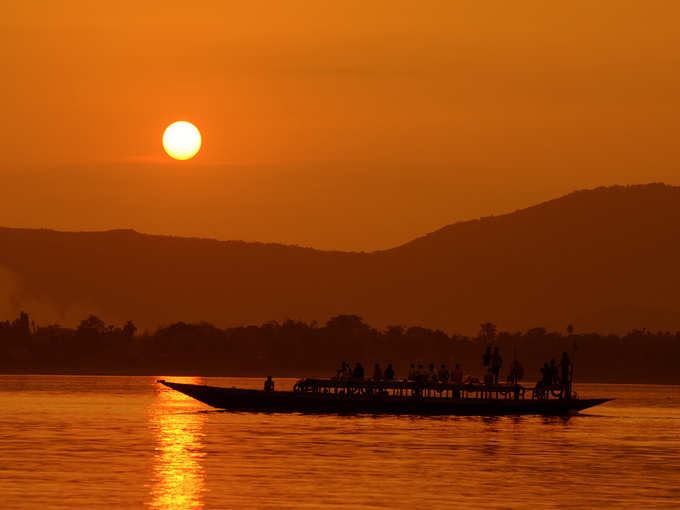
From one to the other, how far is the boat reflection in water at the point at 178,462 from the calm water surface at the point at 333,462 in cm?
8

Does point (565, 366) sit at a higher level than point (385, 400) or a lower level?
higher

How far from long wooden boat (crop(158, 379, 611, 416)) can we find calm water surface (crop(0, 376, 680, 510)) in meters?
1.20

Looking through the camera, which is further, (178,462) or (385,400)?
(385,400)

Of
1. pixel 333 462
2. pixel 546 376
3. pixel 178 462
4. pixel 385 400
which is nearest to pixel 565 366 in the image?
pixel 546 376

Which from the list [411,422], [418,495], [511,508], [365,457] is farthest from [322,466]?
[411,422]

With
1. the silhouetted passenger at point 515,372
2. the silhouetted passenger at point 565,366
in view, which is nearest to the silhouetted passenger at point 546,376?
the silhouetted passenger at point 565,366

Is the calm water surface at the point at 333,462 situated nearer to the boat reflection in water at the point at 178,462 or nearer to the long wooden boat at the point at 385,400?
the boat reflection in water at the point at 178,462

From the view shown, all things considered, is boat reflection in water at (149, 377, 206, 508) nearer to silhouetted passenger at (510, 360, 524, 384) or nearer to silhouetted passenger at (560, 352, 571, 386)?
silhouetted passenger at (510, 360, 524, 384)

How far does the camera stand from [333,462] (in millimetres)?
72062

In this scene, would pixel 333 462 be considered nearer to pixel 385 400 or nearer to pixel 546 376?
pixel 385 400

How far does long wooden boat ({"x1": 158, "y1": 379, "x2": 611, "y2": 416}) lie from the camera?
354 feet

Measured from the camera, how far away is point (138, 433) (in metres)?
95.7

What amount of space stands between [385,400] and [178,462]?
38.1 meters

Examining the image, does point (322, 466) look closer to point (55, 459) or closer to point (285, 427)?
point (55, 459)
